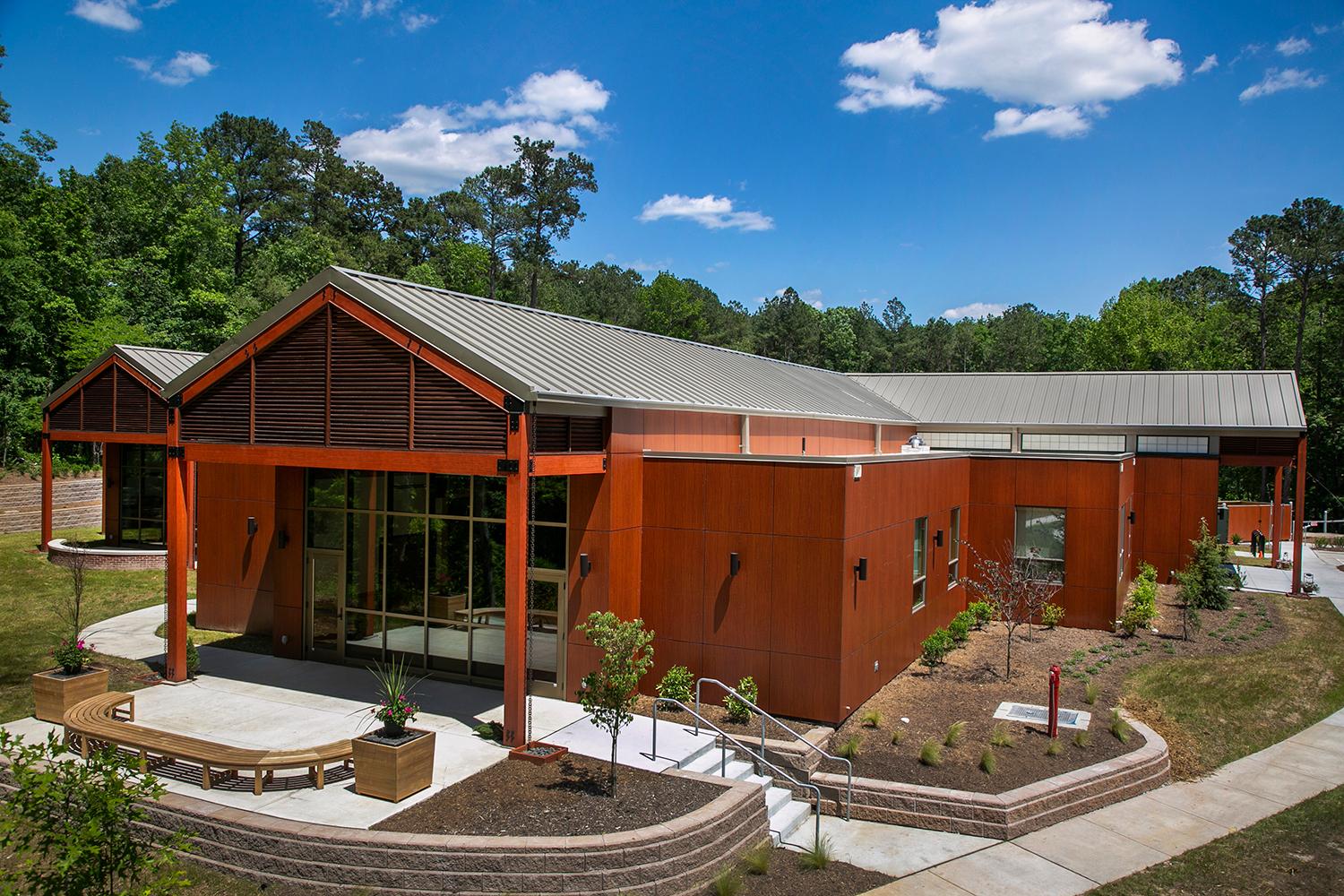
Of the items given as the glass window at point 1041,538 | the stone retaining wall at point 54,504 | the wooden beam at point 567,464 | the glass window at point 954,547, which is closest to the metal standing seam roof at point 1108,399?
the glass window at point 1041,538

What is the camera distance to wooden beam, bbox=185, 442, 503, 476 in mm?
12102

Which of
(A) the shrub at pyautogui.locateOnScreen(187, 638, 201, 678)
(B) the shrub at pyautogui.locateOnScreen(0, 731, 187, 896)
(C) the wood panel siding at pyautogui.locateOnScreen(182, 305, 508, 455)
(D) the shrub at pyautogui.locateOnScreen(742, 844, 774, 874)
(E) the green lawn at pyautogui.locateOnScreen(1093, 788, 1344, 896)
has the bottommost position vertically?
(E) the green lawn at pyautogui.locateOnScreen(1093, 788, 1344, 896)

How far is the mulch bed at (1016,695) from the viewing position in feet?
39.8

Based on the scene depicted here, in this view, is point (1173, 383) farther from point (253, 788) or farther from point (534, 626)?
point (253, 788)

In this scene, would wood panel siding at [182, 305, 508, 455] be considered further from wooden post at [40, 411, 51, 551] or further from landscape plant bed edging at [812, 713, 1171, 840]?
wooden post at [40, 411, 51, 551]

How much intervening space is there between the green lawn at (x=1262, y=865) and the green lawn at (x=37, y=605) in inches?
575

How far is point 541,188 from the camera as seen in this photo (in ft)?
193

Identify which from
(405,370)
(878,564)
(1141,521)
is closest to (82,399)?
(405,370)

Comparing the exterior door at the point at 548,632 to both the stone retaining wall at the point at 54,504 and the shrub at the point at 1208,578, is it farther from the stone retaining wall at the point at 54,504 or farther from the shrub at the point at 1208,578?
the stone retaining wall at the point at 54,504

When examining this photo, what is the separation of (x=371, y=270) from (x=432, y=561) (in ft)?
142

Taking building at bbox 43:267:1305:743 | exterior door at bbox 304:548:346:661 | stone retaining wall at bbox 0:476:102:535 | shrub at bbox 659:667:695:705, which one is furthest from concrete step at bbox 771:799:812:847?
stone retaining wall at bbox 0:476:102:535

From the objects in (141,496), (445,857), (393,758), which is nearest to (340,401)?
(393,758)

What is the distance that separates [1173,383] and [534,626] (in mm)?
25196

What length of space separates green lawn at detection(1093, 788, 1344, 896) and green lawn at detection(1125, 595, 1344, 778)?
205 cm
